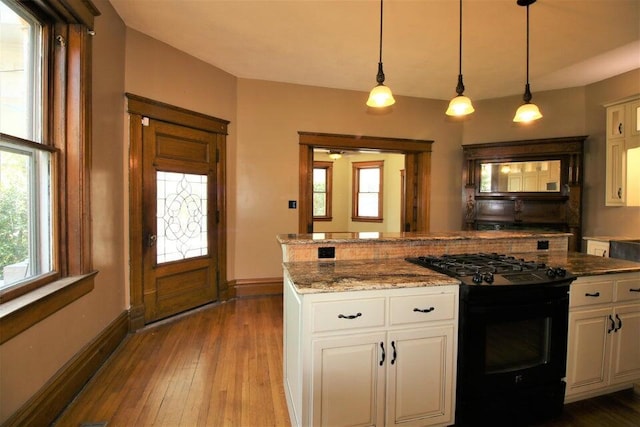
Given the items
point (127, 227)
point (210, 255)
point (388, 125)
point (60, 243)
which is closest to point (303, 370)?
point (60, 243)

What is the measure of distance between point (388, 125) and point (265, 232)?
96.9 inches

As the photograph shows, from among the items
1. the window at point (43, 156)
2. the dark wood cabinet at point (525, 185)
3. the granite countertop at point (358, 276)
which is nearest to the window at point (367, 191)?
the dark wood cabinet at point (525, 185)

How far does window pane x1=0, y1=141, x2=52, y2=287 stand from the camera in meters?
1.65

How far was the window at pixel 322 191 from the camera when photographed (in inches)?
304

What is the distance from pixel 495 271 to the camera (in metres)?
1.84

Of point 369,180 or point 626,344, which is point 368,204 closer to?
point 369,180

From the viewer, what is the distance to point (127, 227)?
9.93ft

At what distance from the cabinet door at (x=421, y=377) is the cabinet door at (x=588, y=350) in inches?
35.0

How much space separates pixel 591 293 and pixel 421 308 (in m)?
1.22

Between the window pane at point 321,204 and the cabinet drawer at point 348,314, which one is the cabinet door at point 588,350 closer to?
the cabinet drawer at point 348,314

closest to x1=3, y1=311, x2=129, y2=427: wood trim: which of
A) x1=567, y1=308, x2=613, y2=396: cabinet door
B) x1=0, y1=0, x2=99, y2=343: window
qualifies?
x1=0, y1=0, x2=99, y2=343: window

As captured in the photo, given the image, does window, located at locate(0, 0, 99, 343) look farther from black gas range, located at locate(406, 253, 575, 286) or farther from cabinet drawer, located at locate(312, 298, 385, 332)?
black gas range, located at locate(406, 253, 575, 286)

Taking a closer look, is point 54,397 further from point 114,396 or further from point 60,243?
point 60,243

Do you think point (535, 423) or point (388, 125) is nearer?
point (535, 423)
